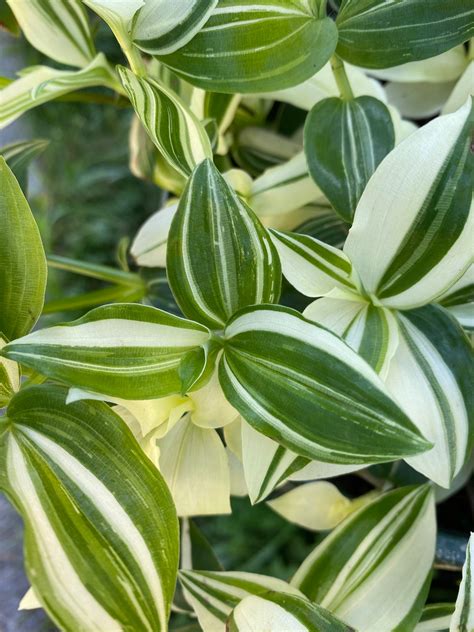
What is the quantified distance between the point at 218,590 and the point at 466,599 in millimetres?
183

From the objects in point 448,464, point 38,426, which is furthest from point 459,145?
point 38,426

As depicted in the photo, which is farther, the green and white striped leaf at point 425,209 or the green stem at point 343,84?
the green stem at point 343,84

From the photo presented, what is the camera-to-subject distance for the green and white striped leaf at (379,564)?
0.51 meters

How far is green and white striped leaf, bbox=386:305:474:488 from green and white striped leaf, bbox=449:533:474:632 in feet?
0.15

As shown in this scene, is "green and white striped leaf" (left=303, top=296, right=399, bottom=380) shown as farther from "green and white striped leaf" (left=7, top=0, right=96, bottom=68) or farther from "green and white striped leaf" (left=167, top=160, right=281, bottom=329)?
"green and white striped leaf" (left=7, top=0, right=96, bottom=68)

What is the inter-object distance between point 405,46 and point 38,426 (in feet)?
1.15

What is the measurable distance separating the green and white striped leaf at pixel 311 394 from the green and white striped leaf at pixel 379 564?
0.19 meters

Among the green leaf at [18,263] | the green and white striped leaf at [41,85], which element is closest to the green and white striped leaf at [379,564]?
the green leaf at [18,263]

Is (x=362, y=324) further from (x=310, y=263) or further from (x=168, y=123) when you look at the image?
(x=168, y=123)

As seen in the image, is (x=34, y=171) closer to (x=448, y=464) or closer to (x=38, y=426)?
(x=38, y=426)

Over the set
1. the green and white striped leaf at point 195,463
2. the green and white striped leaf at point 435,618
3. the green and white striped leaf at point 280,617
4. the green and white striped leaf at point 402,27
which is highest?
the green and white striped leaf at point 402,27

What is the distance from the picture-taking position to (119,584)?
0.40 m

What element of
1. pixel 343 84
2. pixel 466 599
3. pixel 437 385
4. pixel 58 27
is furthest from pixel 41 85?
pixel 466 599

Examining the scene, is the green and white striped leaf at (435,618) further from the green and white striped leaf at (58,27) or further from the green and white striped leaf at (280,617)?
the green and white striped leaf at (58,27)
